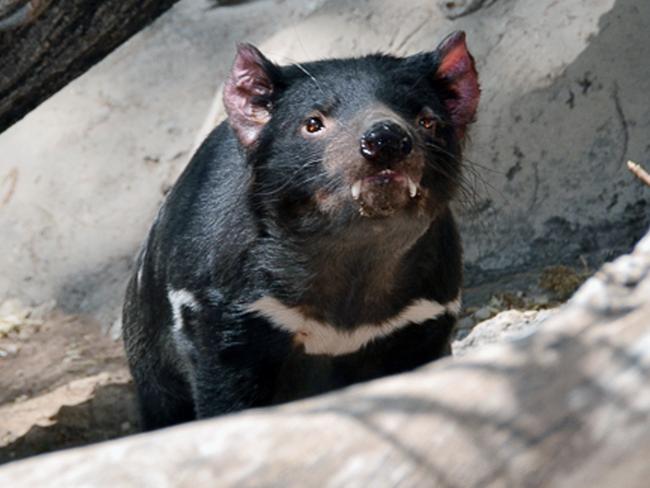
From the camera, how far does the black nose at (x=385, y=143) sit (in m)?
4.01

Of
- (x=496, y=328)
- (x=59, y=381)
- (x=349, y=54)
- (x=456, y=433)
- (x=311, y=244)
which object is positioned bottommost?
(x=59, y=381)

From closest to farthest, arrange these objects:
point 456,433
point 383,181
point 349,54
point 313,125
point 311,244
Result: point 456,433, point 383,181, point 313,125, point 311,244, point 349,54

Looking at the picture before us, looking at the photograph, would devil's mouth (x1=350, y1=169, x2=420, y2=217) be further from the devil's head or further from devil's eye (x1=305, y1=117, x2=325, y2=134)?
devil's eye (x1=305, y1=117, x2=325, y2=134)

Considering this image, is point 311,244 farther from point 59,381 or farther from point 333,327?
point 59,381

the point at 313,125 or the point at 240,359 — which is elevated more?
the point at 313,125

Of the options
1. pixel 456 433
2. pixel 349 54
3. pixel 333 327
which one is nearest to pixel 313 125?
pixel 333 327

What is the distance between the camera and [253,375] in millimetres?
4660

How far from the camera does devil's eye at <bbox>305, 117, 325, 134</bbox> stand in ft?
14.5

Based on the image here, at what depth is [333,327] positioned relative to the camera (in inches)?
188

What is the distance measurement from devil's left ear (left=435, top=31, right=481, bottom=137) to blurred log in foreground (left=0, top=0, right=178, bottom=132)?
0.97m

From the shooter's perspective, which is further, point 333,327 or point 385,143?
point 333,327

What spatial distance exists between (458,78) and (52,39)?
1.32m

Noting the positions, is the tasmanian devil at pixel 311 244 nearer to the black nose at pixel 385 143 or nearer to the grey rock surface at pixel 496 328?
the black nose at pixel 385 143

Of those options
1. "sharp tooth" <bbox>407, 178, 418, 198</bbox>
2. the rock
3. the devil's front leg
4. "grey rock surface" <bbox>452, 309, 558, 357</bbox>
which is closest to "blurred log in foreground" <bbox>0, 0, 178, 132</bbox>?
the devil's front leg
